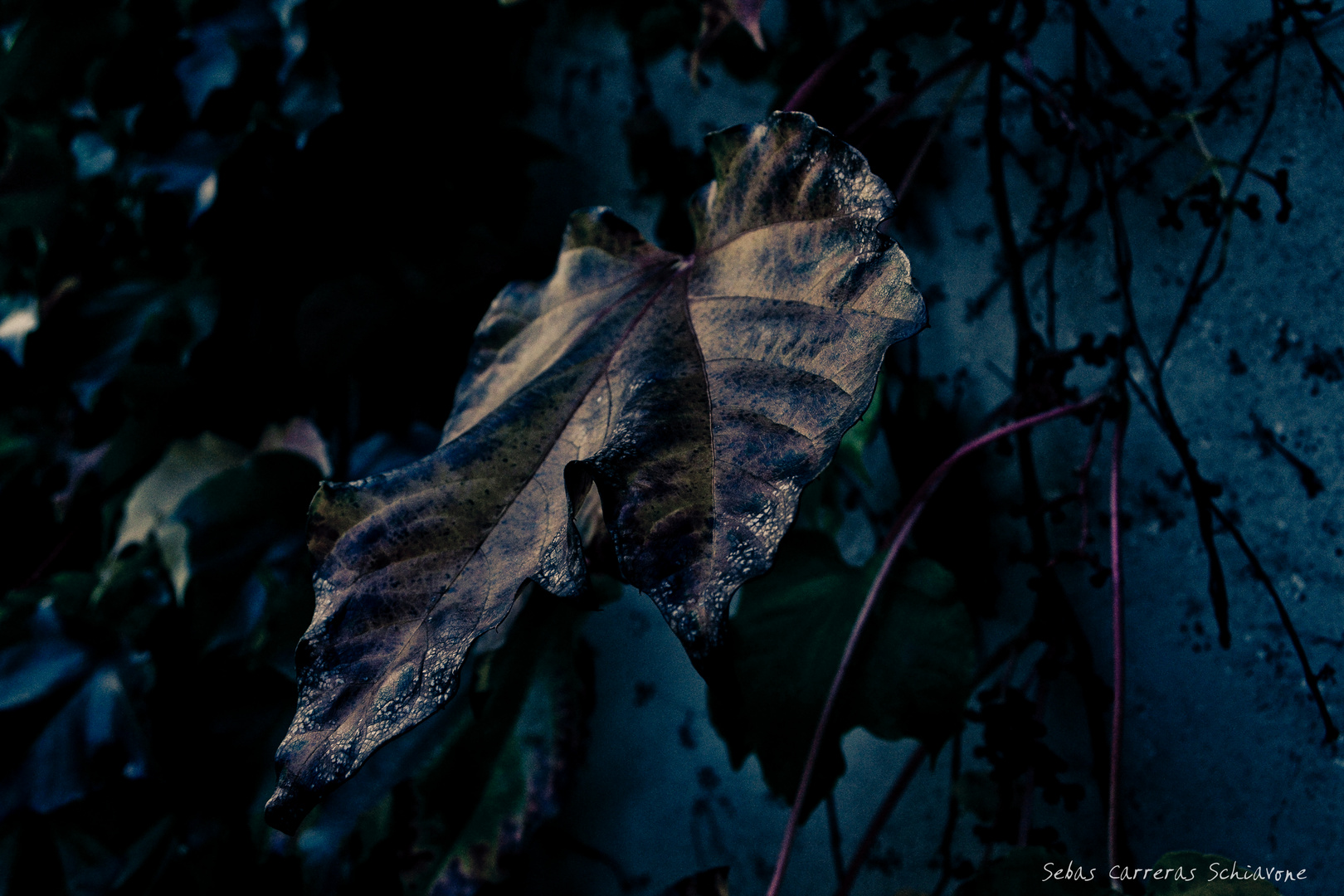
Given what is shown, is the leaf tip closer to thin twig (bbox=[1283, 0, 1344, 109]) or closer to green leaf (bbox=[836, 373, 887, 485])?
green leaf (bbox=[836, 373, 887, 485])

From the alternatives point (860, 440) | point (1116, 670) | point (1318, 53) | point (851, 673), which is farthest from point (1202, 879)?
point (1318, 53)

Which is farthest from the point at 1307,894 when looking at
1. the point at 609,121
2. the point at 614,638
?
the point at 609,121

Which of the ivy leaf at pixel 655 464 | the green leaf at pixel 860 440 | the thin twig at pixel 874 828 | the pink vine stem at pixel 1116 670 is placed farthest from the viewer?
the green leaf at pixel 860 440

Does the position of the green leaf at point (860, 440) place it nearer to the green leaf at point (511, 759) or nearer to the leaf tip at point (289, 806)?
the green leaf at point (511, 759)

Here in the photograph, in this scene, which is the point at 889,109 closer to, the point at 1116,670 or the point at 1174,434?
the point at 1174,434

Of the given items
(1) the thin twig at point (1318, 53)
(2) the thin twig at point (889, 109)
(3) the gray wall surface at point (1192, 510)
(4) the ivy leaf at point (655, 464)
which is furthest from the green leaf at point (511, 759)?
(1) the thin twig at point (1318, 53)

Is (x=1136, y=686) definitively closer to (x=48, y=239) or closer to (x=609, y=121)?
(x=609, y=121)

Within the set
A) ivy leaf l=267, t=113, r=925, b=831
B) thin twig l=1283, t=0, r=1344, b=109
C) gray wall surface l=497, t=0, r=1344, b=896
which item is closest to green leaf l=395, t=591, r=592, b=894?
gray wall surface l=497, t=0, r=1344, b=896
